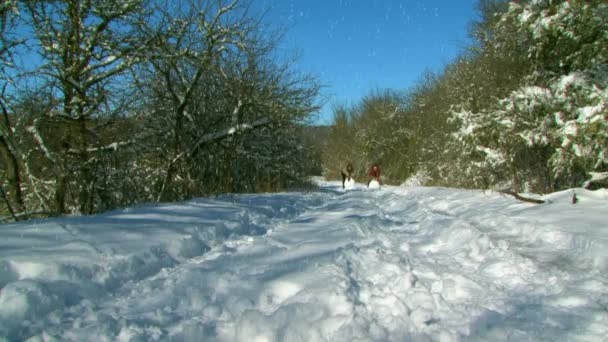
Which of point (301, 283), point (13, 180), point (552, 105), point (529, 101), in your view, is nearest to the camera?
point (301, 283)

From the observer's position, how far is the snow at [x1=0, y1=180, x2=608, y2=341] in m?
1.93

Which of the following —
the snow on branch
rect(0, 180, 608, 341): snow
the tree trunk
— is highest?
the snow on branch

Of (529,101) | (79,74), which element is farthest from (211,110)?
(529,101)

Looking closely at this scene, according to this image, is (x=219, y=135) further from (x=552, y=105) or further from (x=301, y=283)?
(x=301, y=283)

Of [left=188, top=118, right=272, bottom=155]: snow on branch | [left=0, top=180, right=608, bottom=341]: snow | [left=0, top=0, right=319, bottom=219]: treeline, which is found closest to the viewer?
[left=0, top=180, right=608, bottom=341]: snow

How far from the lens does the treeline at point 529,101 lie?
7074mm

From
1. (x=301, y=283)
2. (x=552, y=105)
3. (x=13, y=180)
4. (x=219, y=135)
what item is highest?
(x=552, y=105)

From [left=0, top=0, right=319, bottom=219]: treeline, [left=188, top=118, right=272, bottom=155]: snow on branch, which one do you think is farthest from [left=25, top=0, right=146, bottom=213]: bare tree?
[left=188, top=118, right=272, bottom=155]: snow on branch

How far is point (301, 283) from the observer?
102 inches

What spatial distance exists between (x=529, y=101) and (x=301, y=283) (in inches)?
367

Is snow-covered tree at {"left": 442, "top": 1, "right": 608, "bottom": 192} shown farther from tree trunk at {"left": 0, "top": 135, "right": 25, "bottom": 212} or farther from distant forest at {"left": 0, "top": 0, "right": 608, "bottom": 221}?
tree trunk at {"left": 0, "top": 135, "right": 25, "bottom": 212}

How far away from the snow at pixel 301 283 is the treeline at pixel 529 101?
3179 mm

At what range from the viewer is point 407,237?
456cm

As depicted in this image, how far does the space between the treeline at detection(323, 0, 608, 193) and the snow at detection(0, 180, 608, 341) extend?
3179 mm
